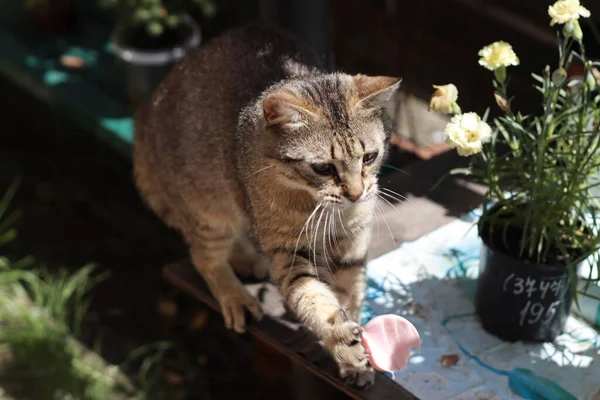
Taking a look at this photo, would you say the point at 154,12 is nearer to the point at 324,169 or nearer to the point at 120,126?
the point at 120,126

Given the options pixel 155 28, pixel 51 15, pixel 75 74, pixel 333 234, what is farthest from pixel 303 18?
pixel 51 15

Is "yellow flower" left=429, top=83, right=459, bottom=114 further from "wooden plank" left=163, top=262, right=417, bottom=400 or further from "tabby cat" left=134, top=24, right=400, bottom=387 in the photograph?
"wooden plank" left=163, top=262, right=417, bottom=400

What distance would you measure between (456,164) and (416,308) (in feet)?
2.22

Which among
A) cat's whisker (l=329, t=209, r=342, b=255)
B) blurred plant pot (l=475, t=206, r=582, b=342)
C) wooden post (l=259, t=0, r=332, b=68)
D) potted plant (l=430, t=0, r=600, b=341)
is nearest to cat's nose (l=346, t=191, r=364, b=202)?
cat's whisker (l=329, t=209, r=342, b=255)

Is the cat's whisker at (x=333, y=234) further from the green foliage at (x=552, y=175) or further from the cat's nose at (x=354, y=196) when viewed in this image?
the green foliage at (x=552, y=175)

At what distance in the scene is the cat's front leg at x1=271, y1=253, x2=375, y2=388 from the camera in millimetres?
1896

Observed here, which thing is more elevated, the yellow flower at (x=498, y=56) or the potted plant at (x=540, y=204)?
the yellow flower at (x=498, y=56)

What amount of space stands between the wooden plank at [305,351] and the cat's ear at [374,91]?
681 millimetres

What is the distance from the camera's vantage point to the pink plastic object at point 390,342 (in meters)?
1.78

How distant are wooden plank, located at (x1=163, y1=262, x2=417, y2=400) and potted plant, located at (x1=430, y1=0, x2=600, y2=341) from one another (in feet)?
1.18

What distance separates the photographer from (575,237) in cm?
196

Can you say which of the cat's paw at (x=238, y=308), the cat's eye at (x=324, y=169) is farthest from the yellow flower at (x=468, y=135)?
the cat's paw at (x=238, y=308)

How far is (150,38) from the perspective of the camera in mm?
3475

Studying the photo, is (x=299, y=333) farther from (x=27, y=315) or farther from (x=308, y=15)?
(x=27, y=315)
